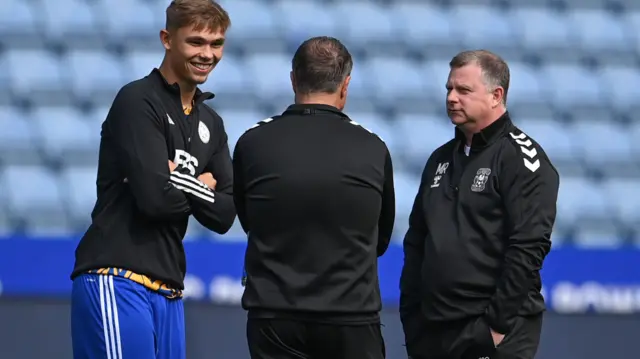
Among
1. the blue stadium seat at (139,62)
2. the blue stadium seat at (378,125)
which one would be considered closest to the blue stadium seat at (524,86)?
the blue stadium seat at (378,125)

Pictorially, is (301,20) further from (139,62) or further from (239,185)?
(239,185)

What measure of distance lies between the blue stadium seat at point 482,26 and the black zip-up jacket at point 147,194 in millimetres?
4159

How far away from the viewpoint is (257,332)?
8.98ft

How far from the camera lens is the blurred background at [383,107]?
5125 mm

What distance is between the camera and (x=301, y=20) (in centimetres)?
673

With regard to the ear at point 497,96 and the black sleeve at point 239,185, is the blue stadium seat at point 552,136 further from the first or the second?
the black sleeve at point 239,185

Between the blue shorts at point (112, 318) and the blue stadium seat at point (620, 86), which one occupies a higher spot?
the blue stadium seat at point (620, 86)

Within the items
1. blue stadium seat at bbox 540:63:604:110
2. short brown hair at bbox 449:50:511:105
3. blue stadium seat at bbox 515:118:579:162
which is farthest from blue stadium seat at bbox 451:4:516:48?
short brown hair at bbox 449:50:511:105

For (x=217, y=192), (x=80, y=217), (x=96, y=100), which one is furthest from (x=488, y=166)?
(x=96, y=100)

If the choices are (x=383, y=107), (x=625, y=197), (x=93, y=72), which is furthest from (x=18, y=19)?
(x=625, y=197)

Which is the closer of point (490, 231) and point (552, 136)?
point (490, 231)

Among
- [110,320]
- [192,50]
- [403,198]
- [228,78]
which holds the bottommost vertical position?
[403,198]

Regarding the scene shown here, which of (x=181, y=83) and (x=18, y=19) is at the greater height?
(x=18, y=19)

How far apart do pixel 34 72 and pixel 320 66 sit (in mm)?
3861
